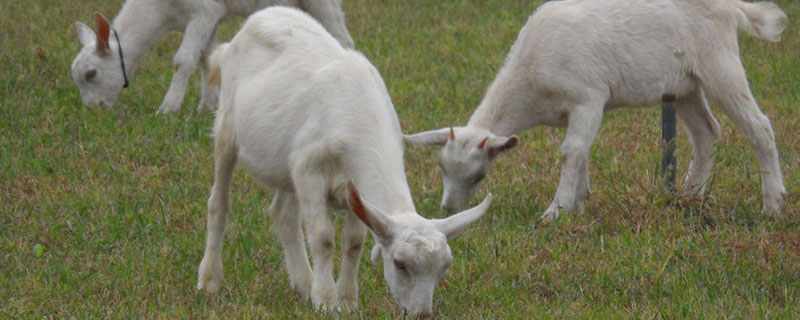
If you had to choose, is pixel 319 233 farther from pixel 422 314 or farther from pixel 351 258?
pixel 422 314

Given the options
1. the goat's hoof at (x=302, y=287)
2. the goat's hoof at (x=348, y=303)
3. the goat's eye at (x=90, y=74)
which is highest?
the goat's hoof at (x=348, y=303)

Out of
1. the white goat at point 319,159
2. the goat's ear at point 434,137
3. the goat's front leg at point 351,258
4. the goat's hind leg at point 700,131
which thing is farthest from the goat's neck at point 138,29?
the goat's front leg at point 351,258

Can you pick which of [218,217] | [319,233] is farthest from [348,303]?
[218,217]

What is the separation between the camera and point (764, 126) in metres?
A: 7.75

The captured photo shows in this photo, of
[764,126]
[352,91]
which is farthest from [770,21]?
[352,91]

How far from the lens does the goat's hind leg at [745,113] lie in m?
7.62

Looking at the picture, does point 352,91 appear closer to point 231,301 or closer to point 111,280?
point 231,301

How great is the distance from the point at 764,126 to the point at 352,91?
10.9ft

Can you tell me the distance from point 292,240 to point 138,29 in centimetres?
525

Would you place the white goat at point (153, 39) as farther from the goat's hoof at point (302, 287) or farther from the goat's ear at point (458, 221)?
the goat's ear at point (458, 221)

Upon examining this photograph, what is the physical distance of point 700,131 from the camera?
8.22 m

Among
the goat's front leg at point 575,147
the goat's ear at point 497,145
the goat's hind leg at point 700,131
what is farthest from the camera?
the goat's hind leg at point 700,131

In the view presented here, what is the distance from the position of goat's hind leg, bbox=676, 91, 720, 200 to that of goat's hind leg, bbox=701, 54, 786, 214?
0.40 metres

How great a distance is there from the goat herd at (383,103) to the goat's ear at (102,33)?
3cm
